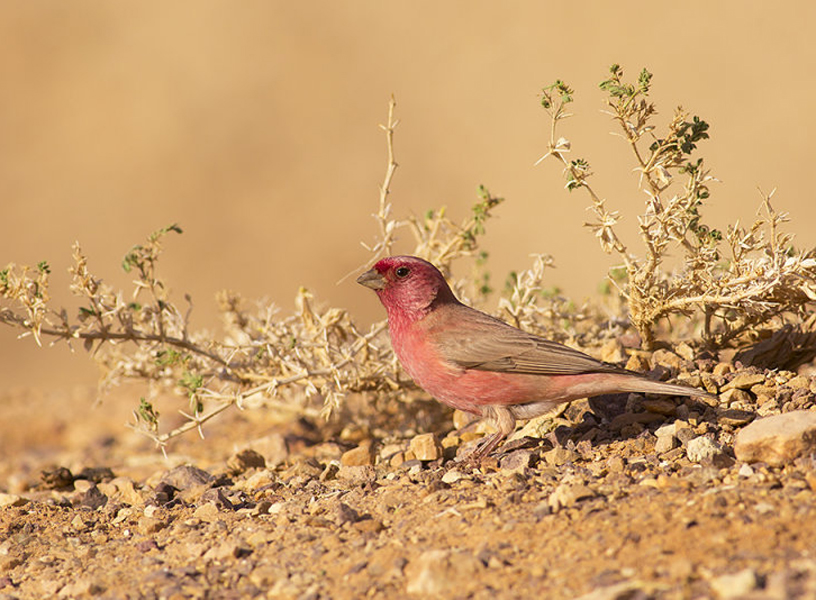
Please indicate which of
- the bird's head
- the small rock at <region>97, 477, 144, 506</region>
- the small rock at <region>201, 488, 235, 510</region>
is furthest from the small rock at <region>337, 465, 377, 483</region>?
the small rock at <region>97, 477, 144, 506</region>

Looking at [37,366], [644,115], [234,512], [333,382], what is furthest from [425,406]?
[37,366]

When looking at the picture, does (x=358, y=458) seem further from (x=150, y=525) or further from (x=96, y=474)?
(x=96, y=474)

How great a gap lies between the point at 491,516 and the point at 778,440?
125cm

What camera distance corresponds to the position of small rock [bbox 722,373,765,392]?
16.0 feet

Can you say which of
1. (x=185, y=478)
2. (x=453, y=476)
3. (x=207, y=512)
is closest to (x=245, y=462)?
(x=185, y=478)

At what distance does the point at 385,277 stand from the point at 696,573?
2.77 m

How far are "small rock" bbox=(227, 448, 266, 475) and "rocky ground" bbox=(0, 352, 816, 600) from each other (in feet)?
0.04

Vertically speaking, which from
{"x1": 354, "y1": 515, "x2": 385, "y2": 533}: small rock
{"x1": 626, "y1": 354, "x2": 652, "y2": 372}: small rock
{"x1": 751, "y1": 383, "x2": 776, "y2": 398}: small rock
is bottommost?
{"x1": 354, "y1": 515, "x2": 385, "y2": 533}: small rock

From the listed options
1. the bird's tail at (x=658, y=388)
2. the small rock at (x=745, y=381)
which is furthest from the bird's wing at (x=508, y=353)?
the small rock at (x=745, y=381)

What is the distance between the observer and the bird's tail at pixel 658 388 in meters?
4.35

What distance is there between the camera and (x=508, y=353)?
4820mm

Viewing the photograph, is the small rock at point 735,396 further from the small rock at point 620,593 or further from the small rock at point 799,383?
the small rock at point 620,593

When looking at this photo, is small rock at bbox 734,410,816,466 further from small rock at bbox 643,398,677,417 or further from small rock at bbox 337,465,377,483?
small rock at bbox 337,465,377,483

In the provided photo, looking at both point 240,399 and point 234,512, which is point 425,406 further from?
point 234,512
